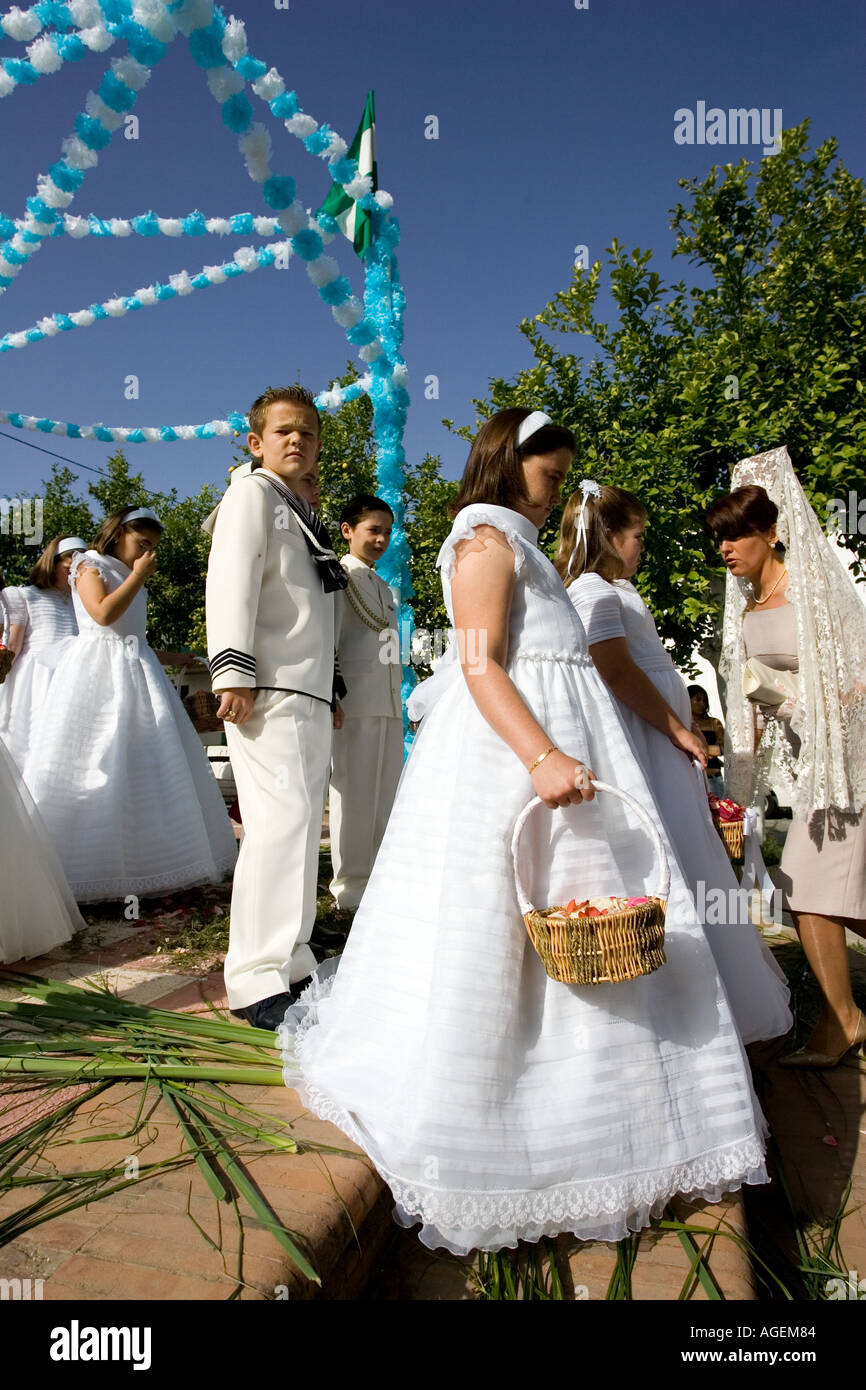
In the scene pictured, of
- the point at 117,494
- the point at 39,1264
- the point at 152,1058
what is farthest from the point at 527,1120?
the point at 117,494

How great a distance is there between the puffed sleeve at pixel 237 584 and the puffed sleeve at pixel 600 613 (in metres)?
1.06

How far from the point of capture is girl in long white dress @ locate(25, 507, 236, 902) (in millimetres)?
4523

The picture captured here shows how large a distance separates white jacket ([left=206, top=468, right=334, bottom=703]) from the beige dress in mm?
1656

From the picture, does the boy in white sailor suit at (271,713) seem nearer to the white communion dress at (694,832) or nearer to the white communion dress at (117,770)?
the white communion dress at (694,832)

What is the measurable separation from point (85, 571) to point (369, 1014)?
354 centimetres

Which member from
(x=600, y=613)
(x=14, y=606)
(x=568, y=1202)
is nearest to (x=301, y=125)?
(x=14, y=606)

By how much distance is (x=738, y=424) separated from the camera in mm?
8898

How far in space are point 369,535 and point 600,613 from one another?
223 centimetres

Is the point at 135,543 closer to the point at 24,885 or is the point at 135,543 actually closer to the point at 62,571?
Answer: the point at 62,571

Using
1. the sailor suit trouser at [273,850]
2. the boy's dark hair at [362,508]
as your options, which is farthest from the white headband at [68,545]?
the sailor suit trouser at [273,850]

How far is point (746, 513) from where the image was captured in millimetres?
3178

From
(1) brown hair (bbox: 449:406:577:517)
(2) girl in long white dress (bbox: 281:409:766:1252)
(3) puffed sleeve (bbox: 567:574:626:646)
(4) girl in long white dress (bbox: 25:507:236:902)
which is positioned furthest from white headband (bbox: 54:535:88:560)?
(2) girl in long white dress (bbox: 281:409:766:1252)

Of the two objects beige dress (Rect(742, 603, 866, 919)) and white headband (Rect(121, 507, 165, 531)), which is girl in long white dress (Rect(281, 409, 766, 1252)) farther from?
white headband (Rect(121, 507, 165, 531))

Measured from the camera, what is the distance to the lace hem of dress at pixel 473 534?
209cm
